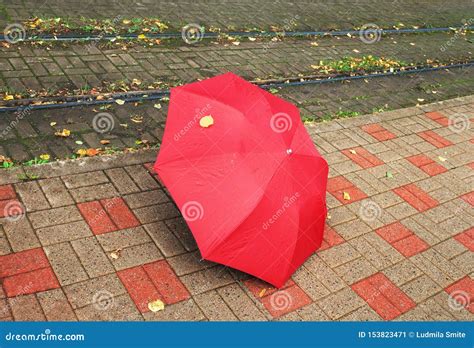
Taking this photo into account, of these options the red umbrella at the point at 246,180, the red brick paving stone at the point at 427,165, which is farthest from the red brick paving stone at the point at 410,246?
the red brick paving stone at the point at 427,165

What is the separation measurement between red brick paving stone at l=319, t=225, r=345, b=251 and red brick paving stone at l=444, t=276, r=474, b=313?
3.77ft

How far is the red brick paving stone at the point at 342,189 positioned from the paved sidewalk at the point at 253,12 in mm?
5080

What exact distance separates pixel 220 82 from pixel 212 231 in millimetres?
1566

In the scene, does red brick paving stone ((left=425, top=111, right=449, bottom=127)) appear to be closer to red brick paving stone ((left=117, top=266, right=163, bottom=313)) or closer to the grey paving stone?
red brick paving stone ((left=117, top=266, right=163, bottom=313))

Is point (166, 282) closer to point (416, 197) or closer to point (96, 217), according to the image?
point (96, 217)

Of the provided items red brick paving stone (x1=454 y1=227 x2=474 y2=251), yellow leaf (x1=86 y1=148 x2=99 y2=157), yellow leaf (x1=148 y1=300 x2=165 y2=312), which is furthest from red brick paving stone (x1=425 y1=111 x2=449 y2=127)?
yellow leaf (x1=148 y1=300 x2=165 y2=312)

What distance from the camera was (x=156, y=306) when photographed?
3877 mm

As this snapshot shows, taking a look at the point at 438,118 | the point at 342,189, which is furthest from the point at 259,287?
the point at 438,118

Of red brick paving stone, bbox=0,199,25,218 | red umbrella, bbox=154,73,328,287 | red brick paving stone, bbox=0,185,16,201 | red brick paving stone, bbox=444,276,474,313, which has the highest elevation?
red umbrella, bbox=154,73,328,287

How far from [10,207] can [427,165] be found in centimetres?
531

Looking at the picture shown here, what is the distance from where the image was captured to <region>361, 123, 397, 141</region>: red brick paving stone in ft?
23.2

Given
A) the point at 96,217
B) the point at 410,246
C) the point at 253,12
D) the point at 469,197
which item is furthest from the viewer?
the point at 253,12
